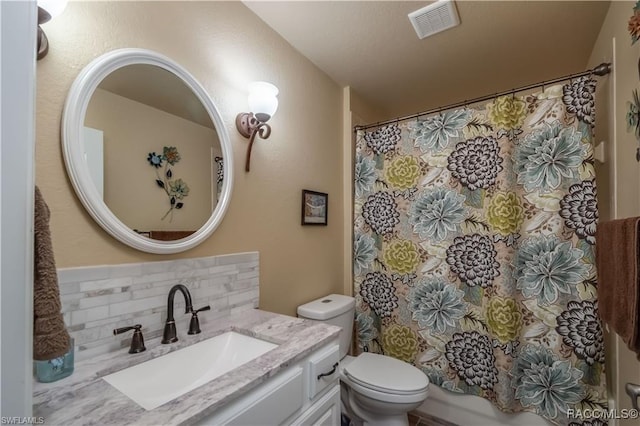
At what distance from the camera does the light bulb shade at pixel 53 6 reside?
2.50 ft

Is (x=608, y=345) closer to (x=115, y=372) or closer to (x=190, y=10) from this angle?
(x=115, y=372)

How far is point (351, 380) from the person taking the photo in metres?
1.53

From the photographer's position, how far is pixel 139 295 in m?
0.99

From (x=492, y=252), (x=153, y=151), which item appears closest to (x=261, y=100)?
(x=153, y=151)

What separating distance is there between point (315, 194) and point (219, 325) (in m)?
1.00

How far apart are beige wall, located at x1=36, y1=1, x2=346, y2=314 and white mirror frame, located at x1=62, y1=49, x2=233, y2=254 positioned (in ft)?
0.08

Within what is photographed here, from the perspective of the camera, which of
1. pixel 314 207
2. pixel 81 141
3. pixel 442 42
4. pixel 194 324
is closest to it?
pixel 81 141

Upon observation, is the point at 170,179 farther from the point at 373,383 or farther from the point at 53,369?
the point at 373,383

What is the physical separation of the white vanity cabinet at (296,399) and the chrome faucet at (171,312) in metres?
0.42

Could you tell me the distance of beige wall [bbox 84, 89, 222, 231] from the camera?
95 centimetres

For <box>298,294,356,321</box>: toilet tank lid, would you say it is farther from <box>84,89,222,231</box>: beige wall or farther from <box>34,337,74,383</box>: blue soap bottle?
<box>34,337,74,383</box>: blue soap bottle

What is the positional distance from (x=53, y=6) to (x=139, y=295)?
893 millimetres

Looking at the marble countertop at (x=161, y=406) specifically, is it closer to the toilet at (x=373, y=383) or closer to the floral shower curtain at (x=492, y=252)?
the toilet at (x=373, y=383)

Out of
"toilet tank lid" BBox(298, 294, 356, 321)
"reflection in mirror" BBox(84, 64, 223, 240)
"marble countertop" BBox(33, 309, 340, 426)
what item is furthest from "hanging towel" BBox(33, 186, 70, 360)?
"toilet tank lid" BBox(298, 294, 356, 321)
